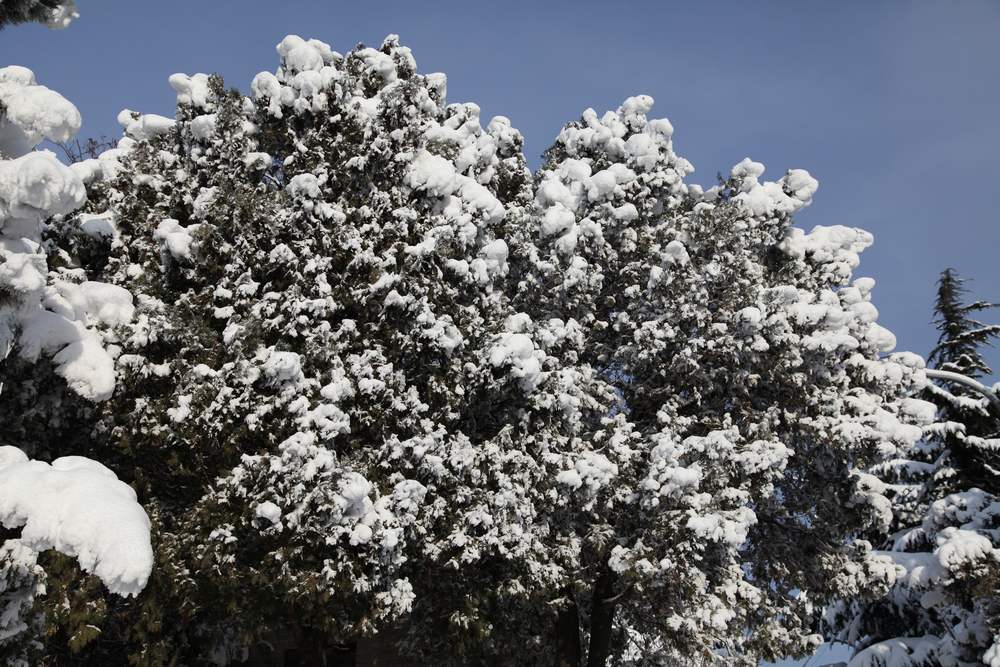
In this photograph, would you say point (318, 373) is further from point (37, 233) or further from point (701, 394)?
point (701, 394)

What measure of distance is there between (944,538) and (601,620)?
710 centimetres

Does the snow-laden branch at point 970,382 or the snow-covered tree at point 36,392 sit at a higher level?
the snow-laden branch at point 970,382

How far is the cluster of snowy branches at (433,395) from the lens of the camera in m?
12.6

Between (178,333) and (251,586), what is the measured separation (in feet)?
13.5

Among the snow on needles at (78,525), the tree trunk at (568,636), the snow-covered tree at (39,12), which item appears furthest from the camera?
the tree trunk at (568,636)

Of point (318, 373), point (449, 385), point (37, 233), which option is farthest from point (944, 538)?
point (37, 233)

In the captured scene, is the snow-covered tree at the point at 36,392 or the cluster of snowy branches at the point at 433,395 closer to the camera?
the snow-covered tree at the point at 36,392

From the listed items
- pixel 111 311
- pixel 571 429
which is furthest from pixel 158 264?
pixel 571 429

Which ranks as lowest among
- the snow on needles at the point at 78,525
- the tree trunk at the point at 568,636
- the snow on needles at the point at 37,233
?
the snow on needles at the point at 78,525

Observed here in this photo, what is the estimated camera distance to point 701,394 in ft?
58.2

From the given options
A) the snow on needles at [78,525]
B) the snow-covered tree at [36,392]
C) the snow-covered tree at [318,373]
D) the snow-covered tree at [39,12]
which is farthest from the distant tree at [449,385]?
the snow-covered tree at [39,12]

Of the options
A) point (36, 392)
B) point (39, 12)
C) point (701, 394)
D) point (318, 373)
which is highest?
point (701, 394)

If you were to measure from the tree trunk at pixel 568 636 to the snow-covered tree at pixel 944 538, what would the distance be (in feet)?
20.3

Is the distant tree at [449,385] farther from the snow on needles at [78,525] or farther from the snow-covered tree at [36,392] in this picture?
the snow on needles at [78,525]
